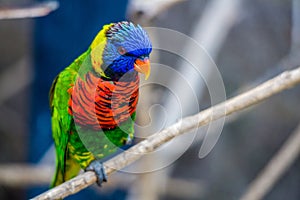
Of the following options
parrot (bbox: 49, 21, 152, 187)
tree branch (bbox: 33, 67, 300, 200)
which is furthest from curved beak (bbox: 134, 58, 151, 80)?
tree branch (bbox: 33, 67, 300, 200)

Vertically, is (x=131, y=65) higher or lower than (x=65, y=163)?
higher

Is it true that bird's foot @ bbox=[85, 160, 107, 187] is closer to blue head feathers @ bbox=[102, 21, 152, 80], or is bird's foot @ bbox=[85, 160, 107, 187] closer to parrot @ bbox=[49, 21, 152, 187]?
parrot @ bbox=[49, 21, 152, 187]

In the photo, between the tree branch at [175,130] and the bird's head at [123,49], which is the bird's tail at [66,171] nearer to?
the tree branch at [175,130]

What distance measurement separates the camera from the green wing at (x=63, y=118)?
2.83ft

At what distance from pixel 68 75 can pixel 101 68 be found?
0.14m

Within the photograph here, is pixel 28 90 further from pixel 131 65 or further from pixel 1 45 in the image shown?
pixel 131 65

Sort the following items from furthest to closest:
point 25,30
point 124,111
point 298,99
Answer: point 25,30 < point 298,99 < point 124,111

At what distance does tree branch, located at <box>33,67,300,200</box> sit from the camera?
0.93 m

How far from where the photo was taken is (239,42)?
117 inches

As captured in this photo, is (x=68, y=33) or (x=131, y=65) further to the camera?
(x=68, y=33)

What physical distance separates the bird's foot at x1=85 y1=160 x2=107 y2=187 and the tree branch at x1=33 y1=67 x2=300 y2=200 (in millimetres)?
11

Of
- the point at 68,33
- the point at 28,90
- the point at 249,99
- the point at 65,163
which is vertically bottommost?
the point at 28,90

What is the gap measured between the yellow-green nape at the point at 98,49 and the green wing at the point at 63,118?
63mm

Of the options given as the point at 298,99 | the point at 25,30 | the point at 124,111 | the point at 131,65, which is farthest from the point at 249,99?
the point at 25,30
